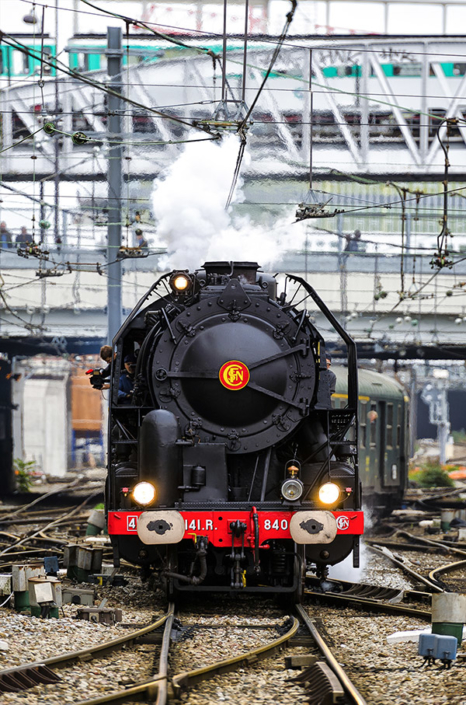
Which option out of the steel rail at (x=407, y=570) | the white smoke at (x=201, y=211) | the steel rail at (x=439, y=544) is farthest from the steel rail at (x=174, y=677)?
the steel rail at (x=439, y=544)

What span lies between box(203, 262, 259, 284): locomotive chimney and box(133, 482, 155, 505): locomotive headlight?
238 cm

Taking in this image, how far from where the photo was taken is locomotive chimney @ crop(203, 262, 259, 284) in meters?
9.77

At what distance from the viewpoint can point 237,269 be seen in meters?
9.81

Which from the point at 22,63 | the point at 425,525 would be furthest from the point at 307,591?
the point at 22,63

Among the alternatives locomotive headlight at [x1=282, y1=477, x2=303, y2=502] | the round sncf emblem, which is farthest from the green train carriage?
locomotive headlight at [x1=282, y1=477, x2=303, y2=502]

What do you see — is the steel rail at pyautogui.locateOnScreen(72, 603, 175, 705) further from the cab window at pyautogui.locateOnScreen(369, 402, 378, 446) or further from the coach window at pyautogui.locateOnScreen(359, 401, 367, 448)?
the cab window at pyautogui.locateOnScreen(369, 402, 378, 446)

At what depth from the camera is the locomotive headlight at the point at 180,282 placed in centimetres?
934

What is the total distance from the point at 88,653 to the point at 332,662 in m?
1.56

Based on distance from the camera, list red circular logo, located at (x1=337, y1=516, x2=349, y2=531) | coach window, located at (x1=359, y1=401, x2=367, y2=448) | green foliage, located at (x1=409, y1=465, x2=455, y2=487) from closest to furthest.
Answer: red circular logo, located at (x1=337, y1=516, x2=349, y2=531), coach window, located at (x1=359, y1=401, x2=367, y2=448), green foliage, located at (x1=409, y1=465, x2=455, y2=487)

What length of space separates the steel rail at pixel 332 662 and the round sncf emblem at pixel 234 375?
2.01 meters

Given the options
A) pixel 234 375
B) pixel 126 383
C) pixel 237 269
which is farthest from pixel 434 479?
pixel 234 375

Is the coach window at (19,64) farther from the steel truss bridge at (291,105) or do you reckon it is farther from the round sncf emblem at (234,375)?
the round sncf emblem at (234,375)

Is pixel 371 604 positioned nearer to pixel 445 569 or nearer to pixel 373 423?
pixel 445 569

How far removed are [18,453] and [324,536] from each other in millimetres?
35336
